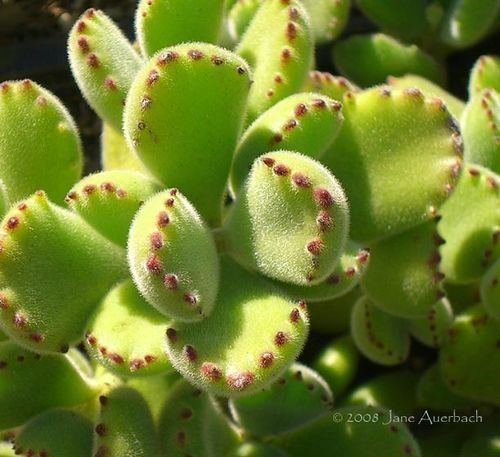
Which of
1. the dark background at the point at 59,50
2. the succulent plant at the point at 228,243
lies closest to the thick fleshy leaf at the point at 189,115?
A: the succulent plant at the point at 228,243

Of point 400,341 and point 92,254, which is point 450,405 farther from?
point 92,254

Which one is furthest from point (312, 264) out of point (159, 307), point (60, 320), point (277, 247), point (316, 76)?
point (316, 76)

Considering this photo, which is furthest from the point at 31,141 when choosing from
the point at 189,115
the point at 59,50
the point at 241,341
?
the point at 59,50

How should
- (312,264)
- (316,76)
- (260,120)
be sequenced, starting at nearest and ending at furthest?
(312,264)
(260,120)
(316,76)

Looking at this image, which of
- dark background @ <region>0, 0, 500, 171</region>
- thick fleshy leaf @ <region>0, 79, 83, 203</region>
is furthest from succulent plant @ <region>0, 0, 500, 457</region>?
dark background @ <region>0, 0, 500, 171</region>

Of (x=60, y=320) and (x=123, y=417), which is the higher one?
(x=60, y=320)

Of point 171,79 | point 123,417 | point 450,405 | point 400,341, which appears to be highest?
point 171,79

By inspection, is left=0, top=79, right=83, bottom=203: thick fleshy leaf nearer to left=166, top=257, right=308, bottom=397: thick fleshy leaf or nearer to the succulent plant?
the succulent plant

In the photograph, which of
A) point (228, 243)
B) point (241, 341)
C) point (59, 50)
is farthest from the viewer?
point (59, 50)

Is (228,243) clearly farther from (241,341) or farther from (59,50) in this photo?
(59,50)
